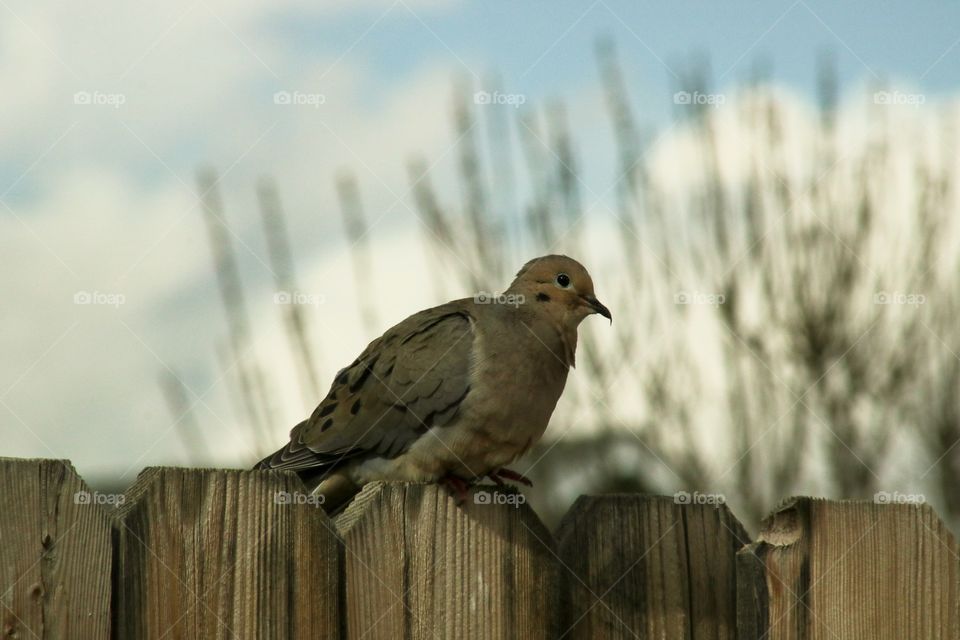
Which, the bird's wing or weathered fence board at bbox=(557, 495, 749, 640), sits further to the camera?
the bird's wing

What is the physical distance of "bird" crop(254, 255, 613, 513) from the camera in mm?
4477

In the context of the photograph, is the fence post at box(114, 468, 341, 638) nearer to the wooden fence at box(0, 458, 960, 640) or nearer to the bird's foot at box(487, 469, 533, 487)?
the wooden fence at box(0, 458, 960, 640)

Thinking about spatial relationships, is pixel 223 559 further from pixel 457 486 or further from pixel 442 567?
pixel 457 486

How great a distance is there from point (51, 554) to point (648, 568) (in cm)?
153

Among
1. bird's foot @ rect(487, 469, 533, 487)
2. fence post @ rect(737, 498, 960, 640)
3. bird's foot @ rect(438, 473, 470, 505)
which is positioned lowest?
fence post @ rect(737, 498, 960, 640)

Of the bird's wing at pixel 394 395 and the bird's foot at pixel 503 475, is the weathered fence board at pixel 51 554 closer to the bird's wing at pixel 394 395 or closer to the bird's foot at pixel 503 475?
the bird's wing at pixel 394 395

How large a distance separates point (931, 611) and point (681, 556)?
66 cm

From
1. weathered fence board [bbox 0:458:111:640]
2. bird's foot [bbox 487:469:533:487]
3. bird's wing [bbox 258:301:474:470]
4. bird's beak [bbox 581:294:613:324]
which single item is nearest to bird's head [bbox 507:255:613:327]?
bird's beak [bbox 581:294:613:324]

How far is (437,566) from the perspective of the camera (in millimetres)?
3000

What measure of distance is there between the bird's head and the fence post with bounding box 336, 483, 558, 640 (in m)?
1.99

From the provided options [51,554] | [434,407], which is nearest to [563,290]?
[434,407]

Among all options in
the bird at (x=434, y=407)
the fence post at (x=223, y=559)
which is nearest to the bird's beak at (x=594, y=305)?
the bird at (x=434, y=407)

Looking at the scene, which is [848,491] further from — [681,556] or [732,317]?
[681,556]

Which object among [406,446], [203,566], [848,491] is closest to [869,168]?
[848,491]
